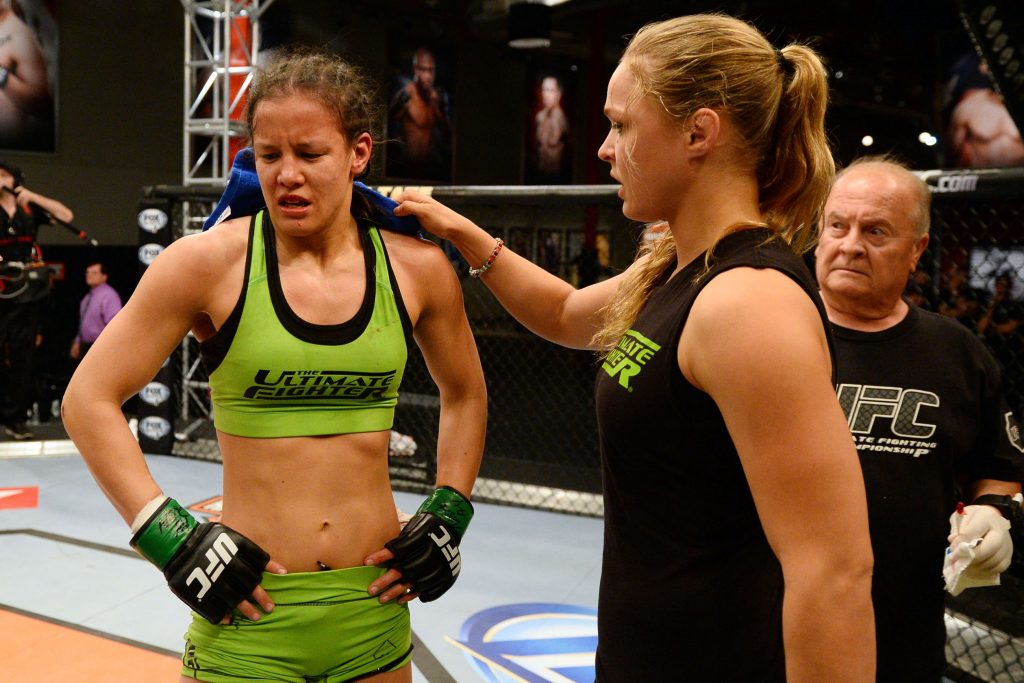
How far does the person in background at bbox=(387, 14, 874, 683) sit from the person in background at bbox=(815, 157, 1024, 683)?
2.07 ft

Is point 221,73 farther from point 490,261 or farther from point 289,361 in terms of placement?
point 289,361

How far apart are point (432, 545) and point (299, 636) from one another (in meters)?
0.27

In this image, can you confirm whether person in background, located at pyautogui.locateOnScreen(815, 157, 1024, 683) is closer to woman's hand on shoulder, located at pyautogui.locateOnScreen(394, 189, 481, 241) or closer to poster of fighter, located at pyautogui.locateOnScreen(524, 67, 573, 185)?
woman's hand on shoulder, located at pyautogui.locateOnScreen(394, 189, 481, 241)

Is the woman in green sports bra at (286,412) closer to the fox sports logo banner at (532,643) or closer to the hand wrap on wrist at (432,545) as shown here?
the hand wrap on wrist at (432,545)

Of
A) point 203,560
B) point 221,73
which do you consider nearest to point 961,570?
point 203,560

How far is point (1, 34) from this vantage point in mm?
8789

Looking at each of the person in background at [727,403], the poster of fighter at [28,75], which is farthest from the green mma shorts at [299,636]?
the poster of fighter at [28,75]

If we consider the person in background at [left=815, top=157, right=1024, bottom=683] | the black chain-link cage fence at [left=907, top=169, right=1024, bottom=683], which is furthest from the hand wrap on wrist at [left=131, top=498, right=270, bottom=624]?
the black chain-link cage fence at [left=907, top=169, right=1024, bottom=683]

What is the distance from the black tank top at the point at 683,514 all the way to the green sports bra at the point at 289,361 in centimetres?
50

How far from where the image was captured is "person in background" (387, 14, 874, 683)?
0.92 meters

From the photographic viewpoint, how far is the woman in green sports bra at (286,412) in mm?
1422

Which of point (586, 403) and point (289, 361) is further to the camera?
point (586, 403)

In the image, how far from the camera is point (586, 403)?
28.6 feet

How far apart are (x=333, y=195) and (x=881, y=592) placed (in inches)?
48.4
